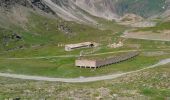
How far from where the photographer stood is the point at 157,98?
5331 cm

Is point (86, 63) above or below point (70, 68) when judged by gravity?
above

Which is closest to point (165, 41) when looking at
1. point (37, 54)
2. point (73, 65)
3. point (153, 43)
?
point (153, 43)

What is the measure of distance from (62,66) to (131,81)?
43.3m

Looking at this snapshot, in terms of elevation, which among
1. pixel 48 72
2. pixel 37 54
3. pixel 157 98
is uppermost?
pixel 37 54

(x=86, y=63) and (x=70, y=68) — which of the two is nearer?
(x=86, y=63)

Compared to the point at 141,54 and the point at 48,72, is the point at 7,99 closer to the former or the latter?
the point at 48,72

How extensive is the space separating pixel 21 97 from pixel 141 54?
8172 centimetres

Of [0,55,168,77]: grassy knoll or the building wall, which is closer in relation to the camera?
[0,55,168,77]: grassy knoll

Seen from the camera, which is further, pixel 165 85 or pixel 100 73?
pixel 100 73

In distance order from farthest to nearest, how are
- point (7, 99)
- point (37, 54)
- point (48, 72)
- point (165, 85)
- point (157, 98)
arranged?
1. point (37, 54)
2. point (48, 72)
3. point (165, 85)
4. point (157, 98)
5. point (7, 99)

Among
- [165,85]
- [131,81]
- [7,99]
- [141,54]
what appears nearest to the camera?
[7,99]

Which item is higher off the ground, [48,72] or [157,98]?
[48,72]

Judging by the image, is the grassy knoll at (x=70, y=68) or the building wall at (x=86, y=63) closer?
the grassy knoll at (x=70, y=68)

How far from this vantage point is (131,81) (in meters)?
74.8
